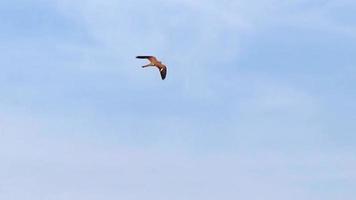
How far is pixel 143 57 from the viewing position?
93.6 m

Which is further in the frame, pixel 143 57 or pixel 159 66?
pixel 159 66

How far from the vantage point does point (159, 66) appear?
106 metres

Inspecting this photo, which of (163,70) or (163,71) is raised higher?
(163,70)

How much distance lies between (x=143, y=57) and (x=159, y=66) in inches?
505

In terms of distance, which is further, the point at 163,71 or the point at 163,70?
the point at 163,70
